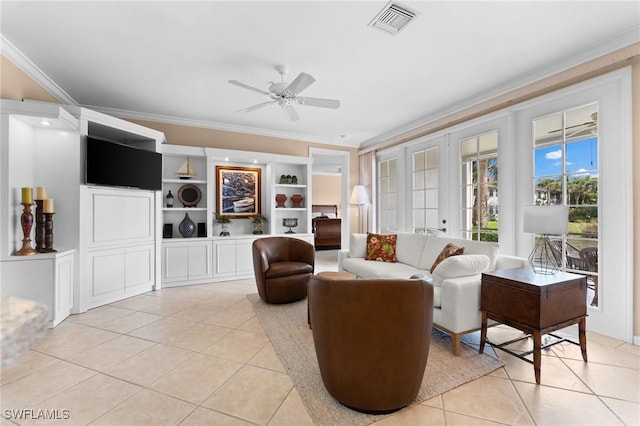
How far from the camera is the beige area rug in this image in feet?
5.80

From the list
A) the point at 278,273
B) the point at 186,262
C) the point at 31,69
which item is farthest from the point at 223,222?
the point at 31,69

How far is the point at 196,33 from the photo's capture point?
258cm

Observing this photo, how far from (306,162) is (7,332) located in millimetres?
5325

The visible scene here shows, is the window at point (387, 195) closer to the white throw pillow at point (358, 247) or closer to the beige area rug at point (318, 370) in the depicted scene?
the white throw pillow at point (358, 247)

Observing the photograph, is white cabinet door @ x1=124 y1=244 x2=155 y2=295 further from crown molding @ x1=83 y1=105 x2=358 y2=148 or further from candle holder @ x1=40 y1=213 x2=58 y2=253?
crown molding @ x1=83 y1=105 x2=358 y2=148

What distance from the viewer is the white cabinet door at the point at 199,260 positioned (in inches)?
183

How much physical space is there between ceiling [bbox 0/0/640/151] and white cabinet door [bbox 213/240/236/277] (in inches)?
84.1

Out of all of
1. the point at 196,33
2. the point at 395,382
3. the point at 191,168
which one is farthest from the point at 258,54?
the point at 395,382

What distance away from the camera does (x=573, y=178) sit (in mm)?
3043

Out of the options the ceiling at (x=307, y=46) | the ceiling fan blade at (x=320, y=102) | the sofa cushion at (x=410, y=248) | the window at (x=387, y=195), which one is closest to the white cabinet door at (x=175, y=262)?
the ceiling at (x=307, y=46)

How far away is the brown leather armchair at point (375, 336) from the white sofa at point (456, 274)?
2.54 feet

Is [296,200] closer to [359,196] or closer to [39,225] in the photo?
[359,196]

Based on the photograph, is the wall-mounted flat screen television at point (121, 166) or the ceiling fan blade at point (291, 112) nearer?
the ceiling fan blade at point (291, 112)

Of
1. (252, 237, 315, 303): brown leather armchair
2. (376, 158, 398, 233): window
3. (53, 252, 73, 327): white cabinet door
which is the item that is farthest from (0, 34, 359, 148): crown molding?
(252, 237, 315, 303): brown leather armchair
